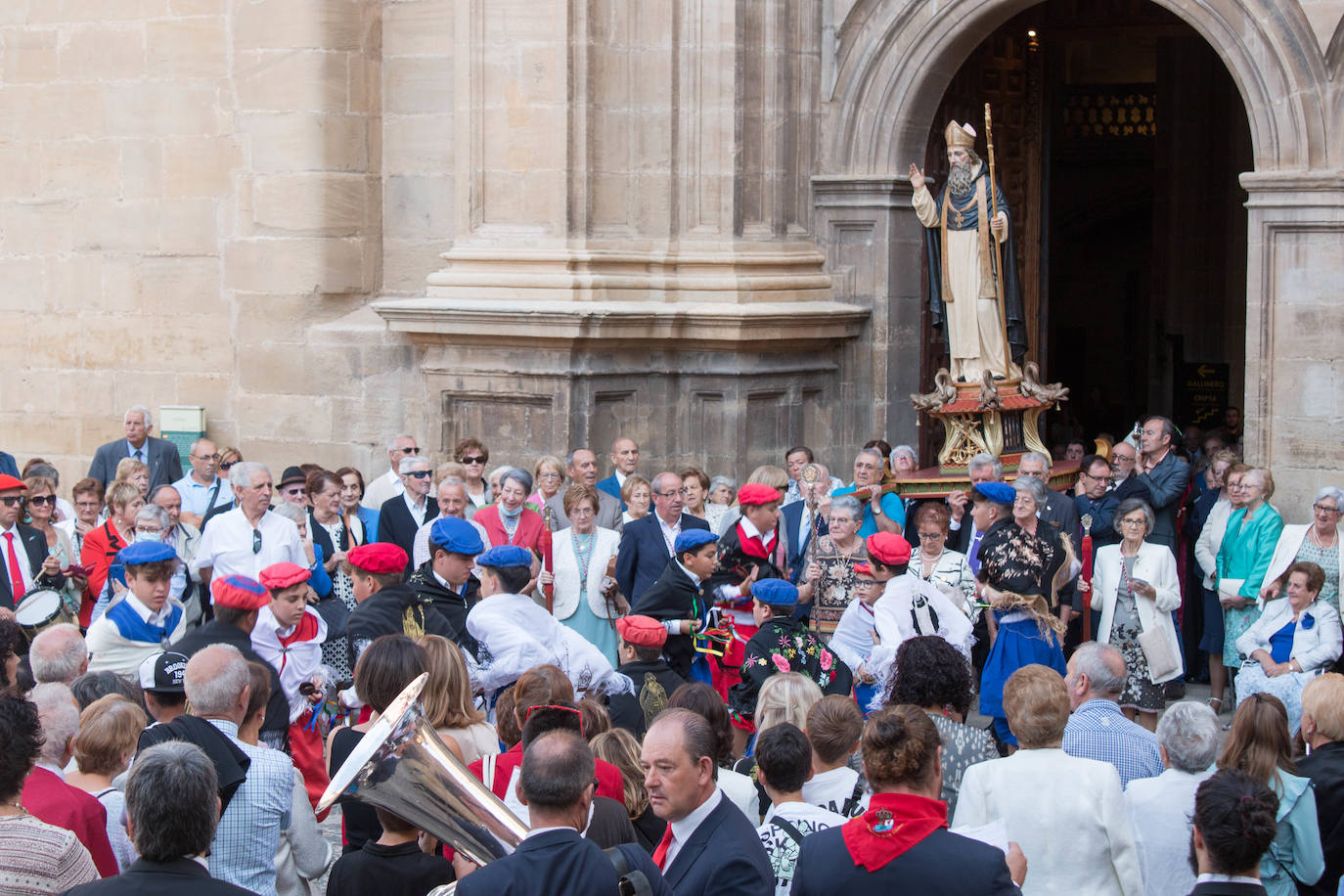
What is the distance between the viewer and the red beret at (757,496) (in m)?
8.99

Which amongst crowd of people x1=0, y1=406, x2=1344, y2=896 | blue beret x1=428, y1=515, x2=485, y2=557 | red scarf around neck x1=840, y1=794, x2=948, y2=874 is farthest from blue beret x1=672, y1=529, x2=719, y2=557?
red scarf around neck x1=840, y1=794, x2=948, y2=874

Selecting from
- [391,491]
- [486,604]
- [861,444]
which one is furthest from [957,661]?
[861,444]

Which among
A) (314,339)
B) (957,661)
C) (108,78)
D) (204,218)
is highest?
(108,78)

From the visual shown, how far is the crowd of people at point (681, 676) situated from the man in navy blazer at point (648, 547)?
0.06 ft

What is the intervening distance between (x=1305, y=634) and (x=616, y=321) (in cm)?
525

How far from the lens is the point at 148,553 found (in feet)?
24.8

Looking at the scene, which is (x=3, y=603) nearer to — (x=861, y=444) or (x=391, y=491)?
(x=391, y=491)

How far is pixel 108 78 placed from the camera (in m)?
14.4

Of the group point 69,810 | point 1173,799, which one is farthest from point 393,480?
point 1173,799

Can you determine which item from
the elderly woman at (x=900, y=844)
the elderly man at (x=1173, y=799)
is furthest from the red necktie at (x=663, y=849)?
the elderly man at (x=1173, y=799)

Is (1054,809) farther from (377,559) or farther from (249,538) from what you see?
(249,538)

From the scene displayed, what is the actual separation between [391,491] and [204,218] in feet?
12.0

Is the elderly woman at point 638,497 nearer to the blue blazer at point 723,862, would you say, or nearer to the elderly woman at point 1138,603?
the elderly woman at point 1138,603

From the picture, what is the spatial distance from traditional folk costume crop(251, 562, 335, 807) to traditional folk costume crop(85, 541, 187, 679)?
0.43 metres
